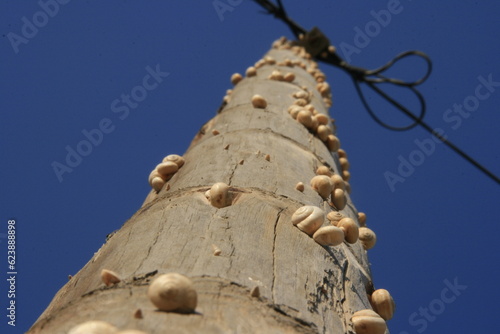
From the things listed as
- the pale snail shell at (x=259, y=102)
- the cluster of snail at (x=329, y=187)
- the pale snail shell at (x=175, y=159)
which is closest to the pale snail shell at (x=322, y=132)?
the pale snail shell at (x=259, y=102)

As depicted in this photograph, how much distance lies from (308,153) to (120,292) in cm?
135

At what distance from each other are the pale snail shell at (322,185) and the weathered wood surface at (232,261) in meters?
0.05

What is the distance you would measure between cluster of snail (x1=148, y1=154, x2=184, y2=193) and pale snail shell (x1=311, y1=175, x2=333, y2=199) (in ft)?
1.82

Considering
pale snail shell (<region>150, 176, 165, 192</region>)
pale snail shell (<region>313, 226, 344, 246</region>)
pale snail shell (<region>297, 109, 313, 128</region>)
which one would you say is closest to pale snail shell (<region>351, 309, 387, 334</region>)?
pale snail shell (<region>313, 226, 344, 246</region>)

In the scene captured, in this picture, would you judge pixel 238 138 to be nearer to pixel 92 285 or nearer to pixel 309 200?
pixel 309 200

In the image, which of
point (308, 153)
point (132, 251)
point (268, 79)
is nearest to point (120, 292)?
point (132, 251)

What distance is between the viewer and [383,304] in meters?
1.67

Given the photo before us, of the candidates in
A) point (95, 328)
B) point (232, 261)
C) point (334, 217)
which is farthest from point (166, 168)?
point (95, 328)

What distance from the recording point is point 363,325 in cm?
136

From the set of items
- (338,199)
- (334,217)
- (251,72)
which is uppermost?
(251,72)

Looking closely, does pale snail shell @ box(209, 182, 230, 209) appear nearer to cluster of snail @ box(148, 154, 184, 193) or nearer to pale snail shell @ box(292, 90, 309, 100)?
cluster of snail @ box(148, 154, 184, 193)

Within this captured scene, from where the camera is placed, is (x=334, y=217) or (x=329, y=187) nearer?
(x=334, y=217)

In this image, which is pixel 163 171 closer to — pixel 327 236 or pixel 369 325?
pixel 327 236

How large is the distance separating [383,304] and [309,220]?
1.25 ft
